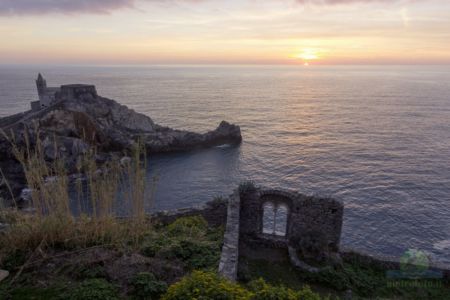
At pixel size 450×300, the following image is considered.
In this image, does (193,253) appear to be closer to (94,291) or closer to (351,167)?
(94,291)

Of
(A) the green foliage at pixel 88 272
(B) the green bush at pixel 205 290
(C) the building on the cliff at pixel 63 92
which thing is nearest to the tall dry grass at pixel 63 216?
(A) the green foliage at pixel 88 272

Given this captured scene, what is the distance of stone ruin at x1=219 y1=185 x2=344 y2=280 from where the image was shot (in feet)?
44.1

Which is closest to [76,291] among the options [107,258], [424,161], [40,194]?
[107,258]

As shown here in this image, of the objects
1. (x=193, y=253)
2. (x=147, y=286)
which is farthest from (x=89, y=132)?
(x=147, y=286)

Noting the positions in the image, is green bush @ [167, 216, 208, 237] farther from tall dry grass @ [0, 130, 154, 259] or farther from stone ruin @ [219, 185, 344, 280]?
tall dry grass @ [0, 130, 154, 259]

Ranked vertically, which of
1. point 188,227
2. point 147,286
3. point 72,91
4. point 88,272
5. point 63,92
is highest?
point 72,91

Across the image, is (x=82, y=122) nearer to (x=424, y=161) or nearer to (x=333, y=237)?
(x=333, y=237)

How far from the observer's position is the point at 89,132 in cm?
4166

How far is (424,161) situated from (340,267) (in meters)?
33.4

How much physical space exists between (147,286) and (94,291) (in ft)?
3.10

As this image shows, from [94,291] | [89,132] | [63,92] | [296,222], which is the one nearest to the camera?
[94,291]

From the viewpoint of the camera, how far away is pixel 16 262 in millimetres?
6344

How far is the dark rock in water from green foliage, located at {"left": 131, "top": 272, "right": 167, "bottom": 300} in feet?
96.0

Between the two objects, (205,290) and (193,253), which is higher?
(205,290)
